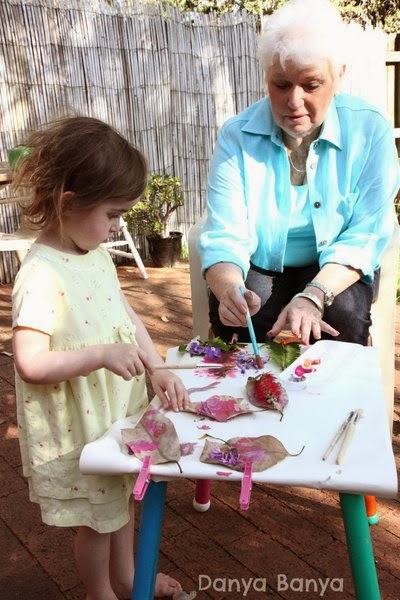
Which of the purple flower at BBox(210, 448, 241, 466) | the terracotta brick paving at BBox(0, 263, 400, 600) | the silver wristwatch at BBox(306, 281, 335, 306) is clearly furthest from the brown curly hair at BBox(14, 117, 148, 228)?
the terracotta brick paving at BBox(0, 263, 400, 600)

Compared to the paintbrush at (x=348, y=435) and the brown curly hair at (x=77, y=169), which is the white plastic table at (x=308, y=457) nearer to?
the paintbrush at (x=348, y=435)

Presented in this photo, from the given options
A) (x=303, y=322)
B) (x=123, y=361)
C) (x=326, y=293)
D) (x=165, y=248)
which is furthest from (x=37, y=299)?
(x=165, y=248)

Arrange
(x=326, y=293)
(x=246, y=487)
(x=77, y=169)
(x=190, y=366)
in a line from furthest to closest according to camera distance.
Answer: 1. (x=326, y=293)
2. (x=190, y=366)
3. (x=77, y=169)
4. (x=246, y=487)

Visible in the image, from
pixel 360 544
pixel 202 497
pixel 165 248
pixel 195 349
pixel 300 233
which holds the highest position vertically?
pixel 300 233

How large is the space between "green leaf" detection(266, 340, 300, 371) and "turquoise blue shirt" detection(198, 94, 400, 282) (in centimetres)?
39

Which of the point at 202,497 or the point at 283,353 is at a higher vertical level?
the point at 283,353

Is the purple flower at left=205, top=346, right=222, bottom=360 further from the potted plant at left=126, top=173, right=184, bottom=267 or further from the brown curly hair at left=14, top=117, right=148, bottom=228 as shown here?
the potted plant at left=126, top=173, right=184, bottom=267

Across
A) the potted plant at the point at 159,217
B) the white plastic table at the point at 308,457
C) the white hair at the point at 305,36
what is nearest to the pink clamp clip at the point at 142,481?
the white plastic table at the point at 308,457

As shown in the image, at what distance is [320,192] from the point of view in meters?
1.89

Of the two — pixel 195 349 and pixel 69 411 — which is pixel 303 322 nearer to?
pixel 195 349

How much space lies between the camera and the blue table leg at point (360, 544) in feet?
3.47

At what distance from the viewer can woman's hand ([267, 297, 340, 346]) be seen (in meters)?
1.61

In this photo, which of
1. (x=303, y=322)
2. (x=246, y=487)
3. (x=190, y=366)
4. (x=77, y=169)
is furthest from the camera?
(x=303, y=322)

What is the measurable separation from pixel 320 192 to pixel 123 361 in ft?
3.20
